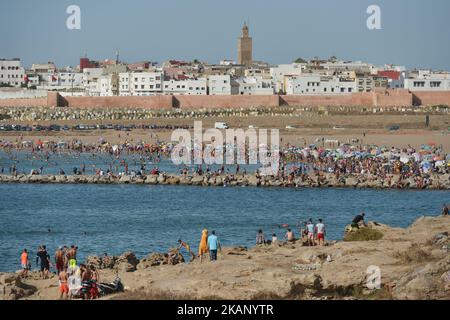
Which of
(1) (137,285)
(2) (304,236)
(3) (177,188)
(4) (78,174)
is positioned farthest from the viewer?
(4) (78,174)

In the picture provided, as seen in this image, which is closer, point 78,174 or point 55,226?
point 55,226

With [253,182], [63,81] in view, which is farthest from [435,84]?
[253,182]

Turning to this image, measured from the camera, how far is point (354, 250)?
1916cm

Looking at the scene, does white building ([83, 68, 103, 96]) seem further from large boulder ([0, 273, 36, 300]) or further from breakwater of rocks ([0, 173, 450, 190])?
large boulder ([0, 273, 36, 300])

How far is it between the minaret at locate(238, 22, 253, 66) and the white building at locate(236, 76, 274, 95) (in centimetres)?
3924

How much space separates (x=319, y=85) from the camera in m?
92.1

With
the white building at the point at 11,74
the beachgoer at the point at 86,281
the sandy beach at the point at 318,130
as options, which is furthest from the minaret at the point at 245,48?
the beachgoer at the point at 86,281

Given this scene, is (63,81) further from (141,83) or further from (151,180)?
(151,180)

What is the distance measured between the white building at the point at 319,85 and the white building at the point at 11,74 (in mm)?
30314

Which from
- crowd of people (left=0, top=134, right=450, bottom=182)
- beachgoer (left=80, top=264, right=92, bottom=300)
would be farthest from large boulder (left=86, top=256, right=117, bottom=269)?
crowd of people (left=0, top=134, right=450, bottom=182)

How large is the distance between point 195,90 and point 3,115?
20094 millimetres
